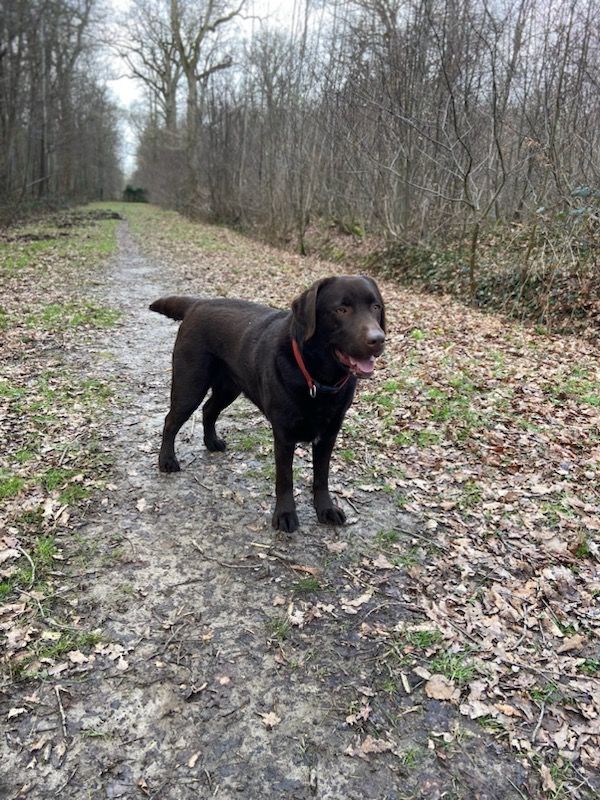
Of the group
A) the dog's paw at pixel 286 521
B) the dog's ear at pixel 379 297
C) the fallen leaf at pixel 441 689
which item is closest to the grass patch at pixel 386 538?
the dog's paw at pixel 286 521

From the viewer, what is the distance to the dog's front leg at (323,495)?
148 inches

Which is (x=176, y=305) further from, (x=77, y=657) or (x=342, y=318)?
(x=77, y=657)

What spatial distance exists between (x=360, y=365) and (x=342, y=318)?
0.30m

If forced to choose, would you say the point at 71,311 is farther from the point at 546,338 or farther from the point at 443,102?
the point at 443,102

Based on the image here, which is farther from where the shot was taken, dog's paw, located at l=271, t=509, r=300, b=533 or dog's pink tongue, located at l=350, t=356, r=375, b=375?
dog's paw, located at l=271, t=509, r=300, b=533

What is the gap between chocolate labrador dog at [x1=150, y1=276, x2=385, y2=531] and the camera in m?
3.22

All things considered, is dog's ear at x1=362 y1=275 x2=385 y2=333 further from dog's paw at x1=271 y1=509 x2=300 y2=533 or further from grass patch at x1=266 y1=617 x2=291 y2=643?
grass patch at x1=266 y1=617 x2=291 y2=643

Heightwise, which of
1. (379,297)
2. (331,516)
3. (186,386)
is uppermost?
(379,297)

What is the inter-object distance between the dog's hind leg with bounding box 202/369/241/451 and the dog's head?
1.18m

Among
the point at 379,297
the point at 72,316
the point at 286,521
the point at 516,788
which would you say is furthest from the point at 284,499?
the point at 72,316

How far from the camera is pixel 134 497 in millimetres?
4117

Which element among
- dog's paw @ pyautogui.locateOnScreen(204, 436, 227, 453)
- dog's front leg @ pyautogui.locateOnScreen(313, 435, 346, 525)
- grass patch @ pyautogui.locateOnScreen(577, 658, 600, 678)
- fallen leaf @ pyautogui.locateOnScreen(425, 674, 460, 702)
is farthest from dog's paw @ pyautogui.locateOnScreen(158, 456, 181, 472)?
grass patch @ pyautogui.locateOnScreen(577, 658, 600, 678)

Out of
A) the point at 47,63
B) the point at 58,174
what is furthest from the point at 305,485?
the point at 58,174

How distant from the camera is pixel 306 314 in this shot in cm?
323
